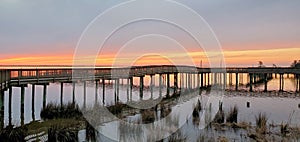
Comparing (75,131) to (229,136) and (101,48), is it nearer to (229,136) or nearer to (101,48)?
(101,48)

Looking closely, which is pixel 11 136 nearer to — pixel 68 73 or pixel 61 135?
pixel 61 135

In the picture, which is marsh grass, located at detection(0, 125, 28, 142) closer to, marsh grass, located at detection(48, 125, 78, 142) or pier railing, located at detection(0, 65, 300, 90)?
marsh grass, located at detection(48, 125, 78, 142)

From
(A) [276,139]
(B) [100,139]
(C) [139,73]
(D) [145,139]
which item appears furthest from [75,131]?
(C) [139,73]

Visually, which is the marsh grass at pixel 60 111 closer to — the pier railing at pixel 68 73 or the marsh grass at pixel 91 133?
the pier railing at pixel 68 73

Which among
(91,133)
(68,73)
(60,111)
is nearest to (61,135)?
(91,133)

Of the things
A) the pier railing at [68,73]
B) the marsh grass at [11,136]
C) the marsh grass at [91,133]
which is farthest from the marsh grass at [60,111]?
the marsh grass at [11,136]

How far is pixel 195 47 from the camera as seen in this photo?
21.9 metres

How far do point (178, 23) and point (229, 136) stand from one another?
6957mm

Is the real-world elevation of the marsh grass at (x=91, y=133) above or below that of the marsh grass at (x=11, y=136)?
below

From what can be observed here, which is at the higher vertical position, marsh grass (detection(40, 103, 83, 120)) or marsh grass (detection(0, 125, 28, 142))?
marsh grass (detection(0, 125, 28, 142))

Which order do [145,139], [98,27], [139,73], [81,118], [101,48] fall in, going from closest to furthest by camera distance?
[145,139] < [98,27] < [101,48] < [81,118] < [139,73]

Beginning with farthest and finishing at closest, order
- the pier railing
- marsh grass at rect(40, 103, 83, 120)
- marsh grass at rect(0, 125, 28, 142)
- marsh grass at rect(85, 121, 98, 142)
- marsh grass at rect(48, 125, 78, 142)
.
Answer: the pier railing < marsh grass at rect(40, 103, 83, 120) < marsh grass at rect(85, 121, 98, 142) < marsh grass at rect(48, 125, 78, 142) < marsh grass at rect(0, 125, 28, 142)

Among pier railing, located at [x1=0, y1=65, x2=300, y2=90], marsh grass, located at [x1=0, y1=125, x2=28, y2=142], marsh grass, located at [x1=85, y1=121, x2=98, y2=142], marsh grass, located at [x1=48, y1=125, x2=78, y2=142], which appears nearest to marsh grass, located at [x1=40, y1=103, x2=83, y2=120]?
pier railing, located at [x1=0, y1=65, x2=300, y2=90]

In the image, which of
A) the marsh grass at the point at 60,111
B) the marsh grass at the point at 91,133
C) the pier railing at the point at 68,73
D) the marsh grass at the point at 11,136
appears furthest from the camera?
the pier railing at the point at 68,73
